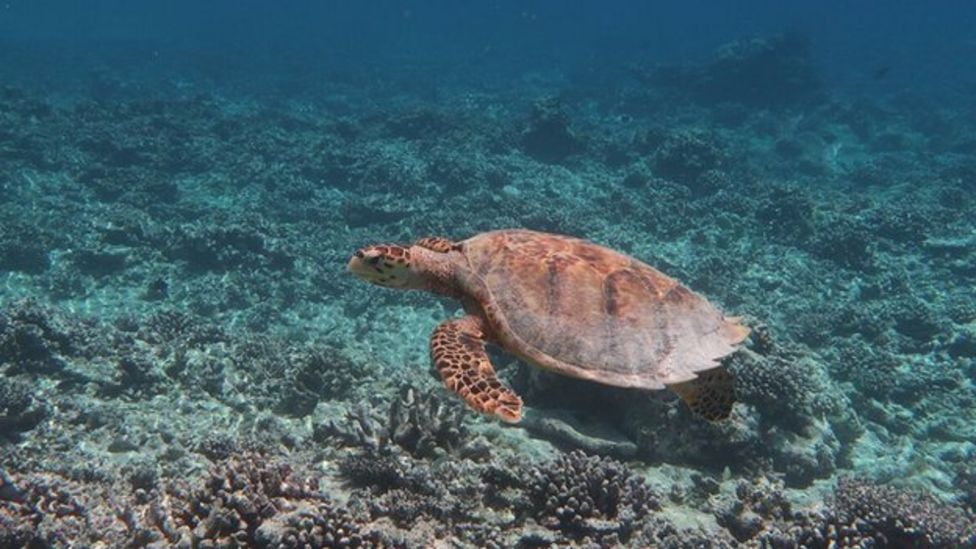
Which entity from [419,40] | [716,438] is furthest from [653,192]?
[419,40]

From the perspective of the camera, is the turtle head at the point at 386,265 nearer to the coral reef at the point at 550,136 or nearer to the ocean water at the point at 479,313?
the ocean water at the point at 479,313

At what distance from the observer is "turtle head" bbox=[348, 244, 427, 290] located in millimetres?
6055

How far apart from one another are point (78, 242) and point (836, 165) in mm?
26277

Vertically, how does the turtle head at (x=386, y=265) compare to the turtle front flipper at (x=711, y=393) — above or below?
above

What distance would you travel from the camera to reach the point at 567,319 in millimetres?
5582

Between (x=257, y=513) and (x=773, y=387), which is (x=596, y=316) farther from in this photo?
(x=773, y=387)

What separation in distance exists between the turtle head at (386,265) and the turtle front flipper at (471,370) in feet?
2.33

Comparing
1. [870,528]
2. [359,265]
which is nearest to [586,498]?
[870,528]

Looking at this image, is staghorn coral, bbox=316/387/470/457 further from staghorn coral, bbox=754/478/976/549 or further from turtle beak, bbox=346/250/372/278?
staghorn coral, bbox=754/478/976/549

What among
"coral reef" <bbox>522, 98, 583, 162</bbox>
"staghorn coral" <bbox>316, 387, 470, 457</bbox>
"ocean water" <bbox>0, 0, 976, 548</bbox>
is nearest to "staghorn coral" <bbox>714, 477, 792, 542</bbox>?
"ocean water" <bbox>0, 0, 976, 548</bbox>

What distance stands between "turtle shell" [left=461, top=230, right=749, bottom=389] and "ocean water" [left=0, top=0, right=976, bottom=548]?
0.10ft

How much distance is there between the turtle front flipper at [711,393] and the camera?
576 cm

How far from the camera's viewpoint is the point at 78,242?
14.5 m

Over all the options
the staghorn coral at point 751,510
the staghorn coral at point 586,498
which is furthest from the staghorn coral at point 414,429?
the staghorn coral at point 751,510
